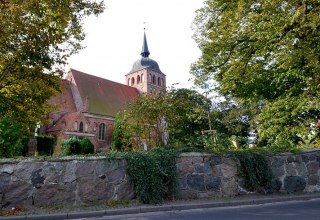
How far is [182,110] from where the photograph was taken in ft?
60.4

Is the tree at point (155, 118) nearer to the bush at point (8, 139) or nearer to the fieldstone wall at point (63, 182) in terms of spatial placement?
the bush at point (8, 139)

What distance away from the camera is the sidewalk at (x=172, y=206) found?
22.2 feet

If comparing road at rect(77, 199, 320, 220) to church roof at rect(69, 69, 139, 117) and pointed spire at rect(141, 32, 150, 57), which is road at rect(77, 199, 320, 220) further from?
pointed spire at rect(141, 32, 150, 57)

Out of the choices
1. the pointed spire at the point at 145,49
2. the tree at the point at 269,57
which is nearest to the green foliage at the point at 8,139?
the tree at the point at 269,57

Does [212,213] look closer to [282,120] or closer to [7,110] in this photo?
[7,110]

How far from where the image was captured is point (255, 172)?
29.8 ft

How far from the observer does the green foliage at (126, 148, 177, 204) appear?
7.95m

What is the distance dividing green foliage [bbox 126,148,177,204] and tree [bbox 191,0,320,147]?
6899mm

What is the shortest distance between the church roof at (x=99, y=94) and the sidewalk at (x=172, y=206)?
38.7 metres

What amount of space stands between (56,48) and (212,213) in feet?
25.5

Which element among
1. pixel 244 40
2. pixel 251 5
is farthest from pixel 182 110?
pixel 251 5

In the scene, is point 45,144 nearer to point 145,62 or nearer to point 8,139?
point 8,139

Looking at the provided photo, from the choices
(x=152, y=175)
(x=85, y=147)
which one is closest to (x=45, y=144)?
(x=85, y=147)

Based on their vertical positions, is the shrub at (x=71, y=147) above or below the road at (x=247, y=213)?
above
